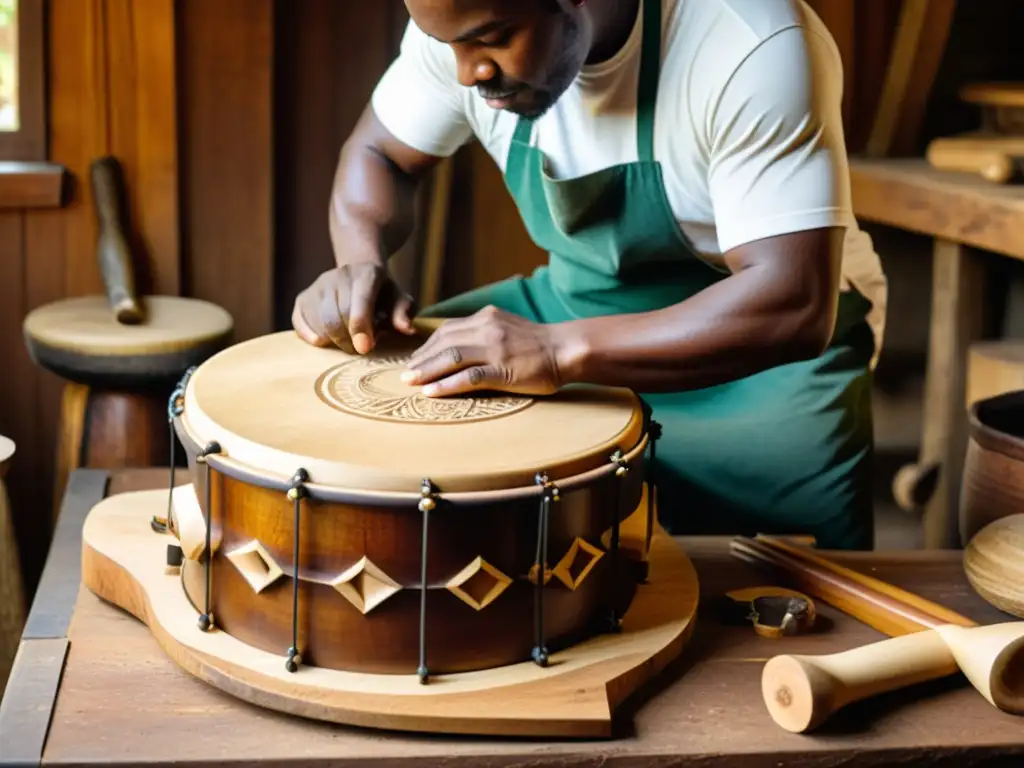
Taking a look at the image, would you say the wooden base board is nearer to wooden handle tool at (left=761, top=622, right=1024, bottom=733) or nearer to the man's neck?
wooden handle tool at (left=761, top=622, right=1024, bottom=733)

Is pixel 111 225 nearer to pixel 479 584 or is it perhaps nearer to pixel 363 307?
pixel 363 307

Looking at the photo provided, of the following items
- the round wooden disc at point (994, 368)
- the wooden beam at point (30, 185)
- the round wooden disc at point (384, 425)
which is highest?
the wooden beam at point (30, 185)

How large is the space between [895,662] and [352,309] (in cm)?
91

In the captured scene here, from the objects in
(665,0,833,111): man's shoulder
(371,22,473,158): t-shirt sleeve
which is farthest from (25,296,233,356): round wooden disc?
(665,0,833,111): man's shoulder

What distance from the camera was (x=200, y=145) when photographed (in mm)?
3504

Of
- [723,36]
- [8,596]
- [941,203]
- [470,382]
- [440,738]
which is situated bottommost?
[8,596]

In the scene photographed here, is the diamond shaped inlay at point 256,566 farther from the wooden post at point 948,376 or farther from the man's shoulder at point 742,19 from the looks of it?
the wooden post at point 948,376

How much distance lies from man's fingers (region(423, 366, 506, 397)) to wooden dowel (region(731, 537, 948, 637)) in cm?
54

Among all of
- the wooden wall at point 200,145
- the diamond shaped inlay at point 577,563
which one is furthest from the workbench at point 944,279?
the diamond shaped inlay at point 577,563

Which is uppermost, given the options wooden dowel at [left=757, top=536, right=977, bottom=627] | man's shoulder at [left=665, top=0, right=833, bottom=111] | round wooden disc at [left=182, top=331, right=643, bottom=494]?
man's shoulder at [left=665, top=0, right=833, bottom=111]

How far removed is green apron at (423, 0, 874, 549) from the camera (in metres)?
2.27

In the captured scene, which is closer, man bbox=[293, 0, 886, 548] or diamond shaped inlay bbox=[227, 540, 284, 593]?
diamond shaped inlay bbox=[227, 540, 284, 593]

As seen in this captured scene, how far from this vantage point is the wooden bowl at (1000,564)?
6.50 feet

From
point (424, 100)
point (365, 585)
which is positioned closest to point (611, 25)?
point (424, 100)
